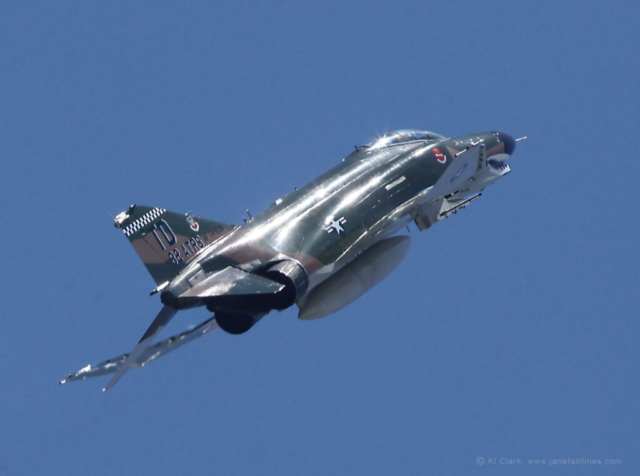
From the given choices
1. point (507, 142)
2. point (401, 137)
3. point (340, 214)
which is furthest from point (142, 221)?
point (507, 142)

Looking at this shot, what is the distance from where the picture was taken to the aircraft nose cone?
3022 centimetres

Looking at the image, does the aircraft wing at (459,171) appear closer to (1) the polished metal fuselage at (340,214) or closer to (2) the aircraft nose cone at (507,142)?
(1) the polished metal fuselage at (340,214)

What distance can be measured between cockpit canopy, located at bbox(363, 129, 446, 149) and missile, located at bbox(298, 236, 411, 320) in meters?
3.72

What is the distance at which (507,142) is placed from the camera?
3033 cm

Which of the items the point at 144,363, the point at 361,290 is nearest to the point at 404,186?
the point at 361,290

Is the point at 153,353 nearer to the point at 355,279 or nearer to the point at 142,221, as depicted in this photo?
the point at 142,221

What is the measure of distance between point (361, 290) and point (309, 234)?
1.89 metres

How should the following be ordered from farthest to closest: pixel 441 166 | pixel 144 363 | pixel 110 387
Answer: pixel 441 166, pixel 144 363, pixel 110 387

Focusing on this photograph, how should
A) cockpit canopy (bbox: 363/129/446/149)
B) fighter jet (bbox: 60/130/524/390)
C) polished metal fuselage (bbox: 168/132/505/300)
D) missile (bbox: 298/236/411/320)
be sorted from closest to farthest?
fighter jet (bbox: 60/130/524/390) → polished metal fuselage (bbox: 168/132/505/300) → missile (bbox: 298/236/411/320) → cockpit canopy (bbox: 363/129/446/149)

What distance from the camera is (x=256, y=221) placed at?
82.8 feet

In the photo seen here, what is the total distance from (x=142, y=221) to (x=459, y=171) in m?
7.98

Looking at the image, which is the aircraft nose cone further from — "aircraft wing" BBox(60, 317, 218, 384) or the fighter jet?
"aircraft wing" BBox(60, 317, 218, 384)

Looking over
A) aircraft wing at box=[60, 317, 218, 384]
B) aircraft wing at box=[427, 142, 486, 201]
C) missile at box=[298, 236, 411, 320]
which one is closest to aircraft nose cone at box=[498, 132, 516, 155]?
aircraft wing at box=[427, 142, 486, 201]

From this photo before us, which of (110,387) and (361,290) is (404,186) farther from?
(110,387)
